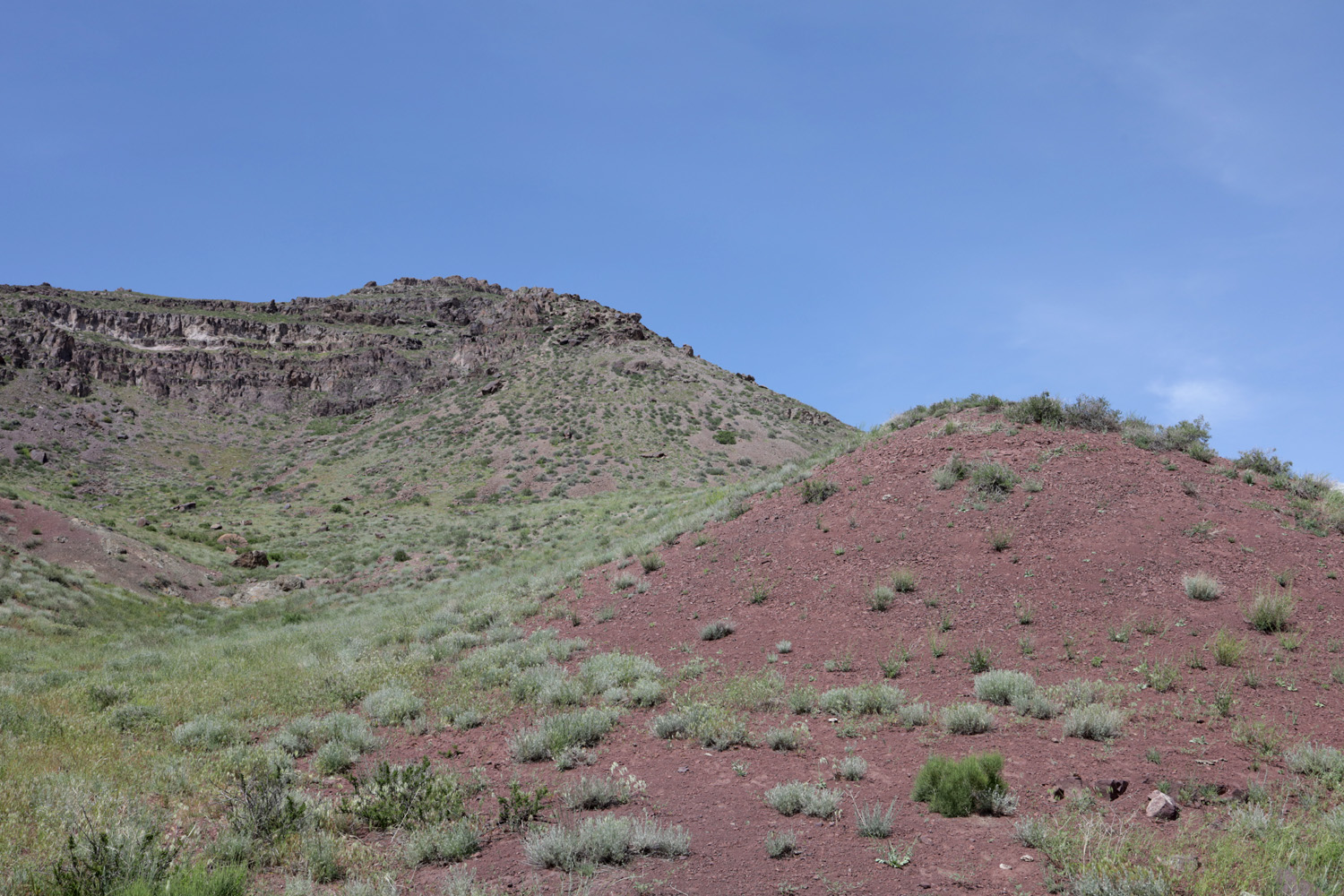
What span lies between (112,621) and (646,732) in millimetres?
19466

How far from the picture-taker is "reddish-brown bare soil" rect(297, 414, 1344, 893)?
520 cm

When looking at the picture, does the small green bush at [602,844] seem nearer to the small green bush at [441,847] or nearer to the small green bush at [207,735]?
the small green bush at [441,847]

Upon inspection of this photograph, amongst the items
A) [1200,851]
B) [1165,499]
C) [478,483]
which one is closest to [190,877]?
[1200,851]

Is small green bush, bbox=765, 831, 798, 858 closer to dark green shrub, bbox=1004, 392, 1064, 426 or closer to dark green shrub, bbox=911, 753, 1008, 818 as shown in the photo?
dark green shrub, bbox=911, 753, 1008, 818

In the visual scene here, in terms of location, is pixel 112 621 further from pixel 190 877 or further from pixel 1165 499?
pixel 1165 499

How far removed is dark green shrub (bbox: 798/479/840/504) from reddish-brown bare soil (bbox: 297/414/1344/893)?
0.71 ft

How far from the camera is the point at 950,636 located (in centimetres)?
991

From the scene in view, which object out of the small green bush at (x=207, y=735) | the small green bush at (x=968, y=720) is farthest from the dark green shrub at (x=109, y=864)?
the small green bush at (x=968, y=720)

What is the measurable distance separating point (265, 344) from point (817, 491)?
83796mm

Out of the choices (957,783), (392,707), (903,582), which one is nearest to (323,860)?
(392,707)

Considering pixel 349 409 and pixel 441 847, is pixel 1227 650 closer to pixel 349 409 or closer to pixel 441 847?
pixel 441 847

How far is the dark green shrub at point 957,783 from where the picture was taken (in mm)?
5539

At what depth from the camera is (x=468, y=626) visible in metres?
14.0

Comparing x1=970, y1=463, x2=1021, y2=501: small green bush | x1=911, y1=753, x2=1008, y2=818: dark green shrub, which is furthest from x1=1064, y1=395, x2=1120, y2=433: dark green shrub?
x1=911, y1=753, x2=1008, y2=818: dark green shrub
